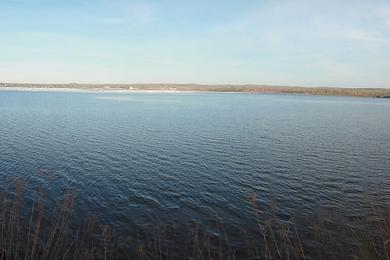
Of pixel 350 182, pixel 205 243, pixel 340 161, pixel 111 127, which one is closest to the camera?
pixel 205 243

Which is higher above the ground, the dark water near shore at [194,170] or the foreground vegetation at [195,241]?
the foreground vegetation at [195,241]

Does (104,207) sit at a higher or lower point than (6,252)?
lower

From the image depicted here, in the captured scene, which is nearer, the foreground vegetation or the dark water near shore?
the foreground vegetation

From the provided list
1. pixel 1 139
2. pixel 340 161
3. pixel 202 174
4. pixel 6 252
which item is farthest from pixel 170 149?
pixel 6 252

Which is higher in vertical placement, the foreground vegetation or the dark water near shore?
the foreground vegetation

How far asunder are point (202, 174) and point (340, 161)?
47.1ft

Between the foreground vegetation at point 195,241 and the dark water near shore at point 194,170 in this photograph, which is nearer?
the foreground vegetation at point 195,241

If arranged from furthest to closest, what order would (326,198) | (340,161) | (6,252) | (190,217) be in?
(340,161), (326,198), (190,217), (6,252)

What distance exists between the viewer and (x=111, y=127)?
2184 inches

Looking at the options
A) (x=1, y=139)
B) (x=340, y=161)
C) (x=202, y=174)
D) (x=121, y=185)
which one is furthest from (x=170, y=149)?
(x=1, y=139)

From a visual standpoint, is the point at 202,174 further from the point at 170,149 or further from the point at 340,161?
the point at 340,161

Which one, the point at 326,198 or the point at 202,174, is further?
the point at 202,174

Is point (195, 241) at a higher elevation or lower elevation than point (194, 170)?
higher

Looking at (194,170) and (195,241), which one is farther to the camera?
(194,170)
